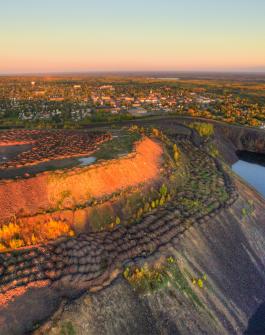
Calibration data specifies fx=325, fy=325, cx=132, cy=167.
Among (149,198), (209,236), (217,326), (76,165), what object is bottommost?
Result: (217,326)

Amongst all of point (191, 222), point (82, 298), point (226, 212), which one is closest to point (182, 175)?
point (226, 212)

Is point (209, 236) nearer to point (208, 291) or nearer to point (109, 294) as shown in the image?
point (208, 291)

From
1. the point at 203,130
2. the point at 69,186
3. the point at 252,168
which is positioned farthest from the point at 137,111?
the point at 69,186

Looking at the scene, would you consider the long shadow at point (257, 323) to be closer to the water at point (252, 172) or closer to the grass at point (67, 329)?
the grass at point (67, 329)

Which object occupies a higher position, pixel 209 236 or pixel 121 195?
pixel 121 195

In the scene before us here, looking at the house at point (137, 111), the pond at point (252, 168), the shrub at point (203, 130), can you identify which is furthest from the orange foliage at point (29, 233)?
the house at point (137, 111)

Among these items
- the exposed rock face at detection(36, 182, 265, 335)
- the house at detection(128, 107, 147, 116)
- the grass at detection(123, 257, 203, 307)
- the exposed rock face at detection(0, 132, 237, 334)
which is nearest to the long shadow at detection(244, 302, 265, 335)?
the exposed rock face at detection(36, 182, 265, 335)
